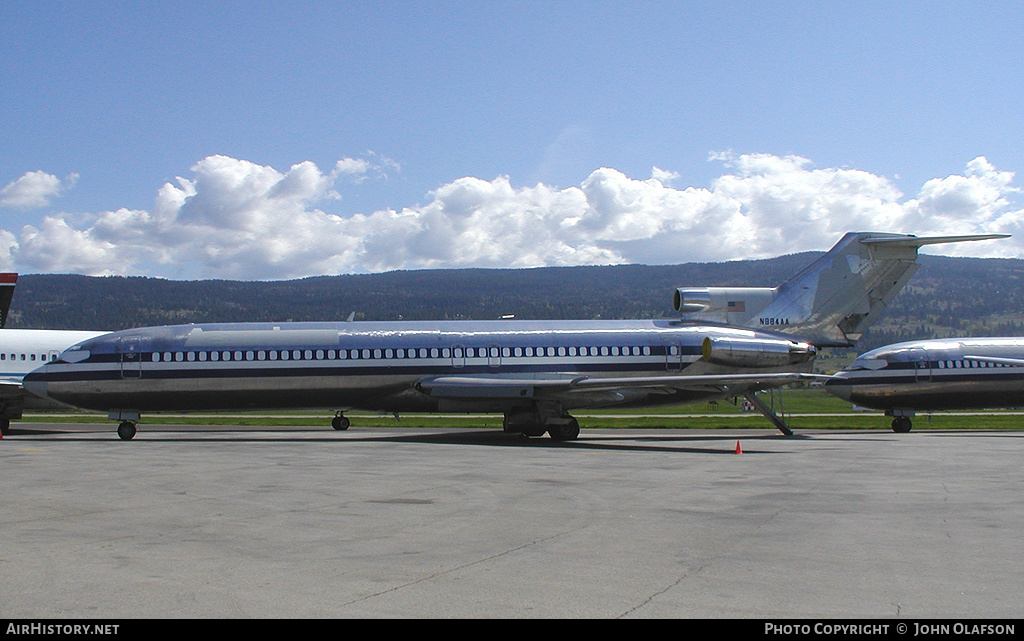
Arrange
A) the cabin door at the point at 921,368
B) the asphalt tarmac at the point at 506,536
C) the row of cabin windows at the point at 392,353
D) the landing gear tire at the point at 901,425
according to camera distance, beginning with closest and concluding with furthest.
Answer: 1. the asphalt tarmac at the point at 506,536
2. the row of cabin windows at the point at 392,353
3. the landing gear tire at the point at 901,425
4. the cabin door at the point at 921,368

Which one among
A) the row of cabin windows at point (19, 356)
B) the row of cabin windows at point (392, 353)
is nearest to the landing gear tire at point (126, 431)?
the row of cabin windows at point (392, 353)

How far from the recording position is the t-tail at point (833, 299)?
3219 centimetres

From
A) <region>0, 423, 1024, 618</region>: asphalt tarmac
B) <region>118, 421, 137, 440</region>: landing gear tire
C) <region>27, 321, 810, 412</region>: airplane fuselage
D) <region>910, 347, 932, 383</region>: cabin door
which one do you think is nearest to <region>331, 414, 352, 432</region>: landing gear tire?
<region>27, 321, 810, 412</region>: airplane fuselage

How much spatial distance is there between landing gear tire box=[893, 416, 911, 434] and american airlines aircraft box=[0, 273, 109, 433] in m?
32.3

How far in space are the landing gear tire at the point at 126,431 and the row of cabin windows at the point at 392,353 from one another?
2.15 meters

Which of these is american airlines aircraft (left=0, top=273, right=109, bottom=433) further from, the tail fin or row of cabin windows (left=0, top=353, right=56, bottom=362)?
the tail fin

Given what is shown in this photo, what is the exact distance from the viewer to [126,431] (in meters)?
27.5

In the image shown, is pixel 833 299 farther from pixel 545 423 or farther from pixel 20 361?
pixel 20 361

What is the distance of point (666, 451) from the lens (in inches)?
923

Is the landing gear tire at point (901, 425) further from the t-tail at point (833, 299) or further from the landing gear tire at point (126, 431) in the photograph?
the landing gear tire at point (126, 431)

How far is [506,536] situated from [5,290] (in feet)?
136

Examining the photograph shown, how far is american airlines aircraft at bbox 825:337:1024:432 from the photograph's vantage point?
37.5 meters

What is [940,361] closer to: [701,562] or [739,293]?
[739,293]

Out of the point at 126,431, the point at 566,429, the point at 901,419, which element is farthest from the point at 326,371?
the point at 901,419
